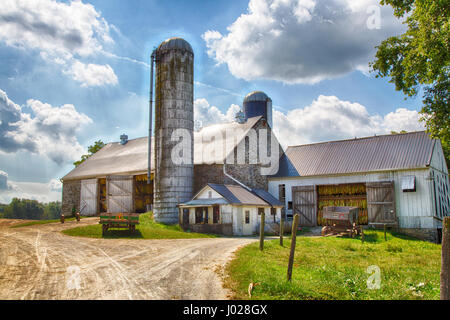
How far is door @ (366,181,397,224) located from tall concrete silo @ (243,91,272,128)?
18.8 metres

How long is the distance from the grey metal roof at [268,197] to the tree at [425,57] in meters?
12.9

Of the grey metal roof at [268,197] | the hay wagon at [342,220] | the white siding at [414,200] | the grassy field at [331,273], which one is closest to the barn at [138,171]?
the grey metal roof at [268,197]

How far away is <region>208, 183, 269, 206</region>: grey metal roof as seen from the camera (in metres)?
25.4

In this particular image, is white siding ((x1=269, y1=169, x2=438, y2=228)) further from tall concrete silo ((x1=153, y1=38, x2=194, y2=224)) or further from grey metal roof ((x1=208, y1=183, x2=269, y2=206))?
tall concrete silo ((x1=153, y1=38, x2=194, y2=224))

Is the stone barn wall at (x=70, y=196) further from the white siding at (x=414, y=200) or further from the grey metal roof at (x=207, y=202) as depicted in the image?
A: the white siding at (x=414, y=200)

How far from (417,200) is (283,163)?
11.8 m

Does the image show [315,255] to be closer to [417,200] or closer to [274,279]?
[274,279]

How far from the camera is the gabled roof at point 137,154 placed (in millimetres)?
32594

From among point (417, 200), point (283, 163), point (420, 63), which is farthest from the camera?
point (283, 163)

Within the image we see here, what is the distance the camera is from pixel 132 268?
11164mm

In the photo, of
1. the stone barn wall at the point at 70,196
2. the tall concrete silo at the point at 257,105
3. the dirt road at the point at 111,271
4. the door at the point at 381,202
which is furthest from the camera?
the tall concrete silo at the point at 257,105

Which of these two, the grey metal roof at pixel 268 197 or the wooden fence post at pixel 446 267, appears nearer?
the wooden fence post at pixel 446 267
